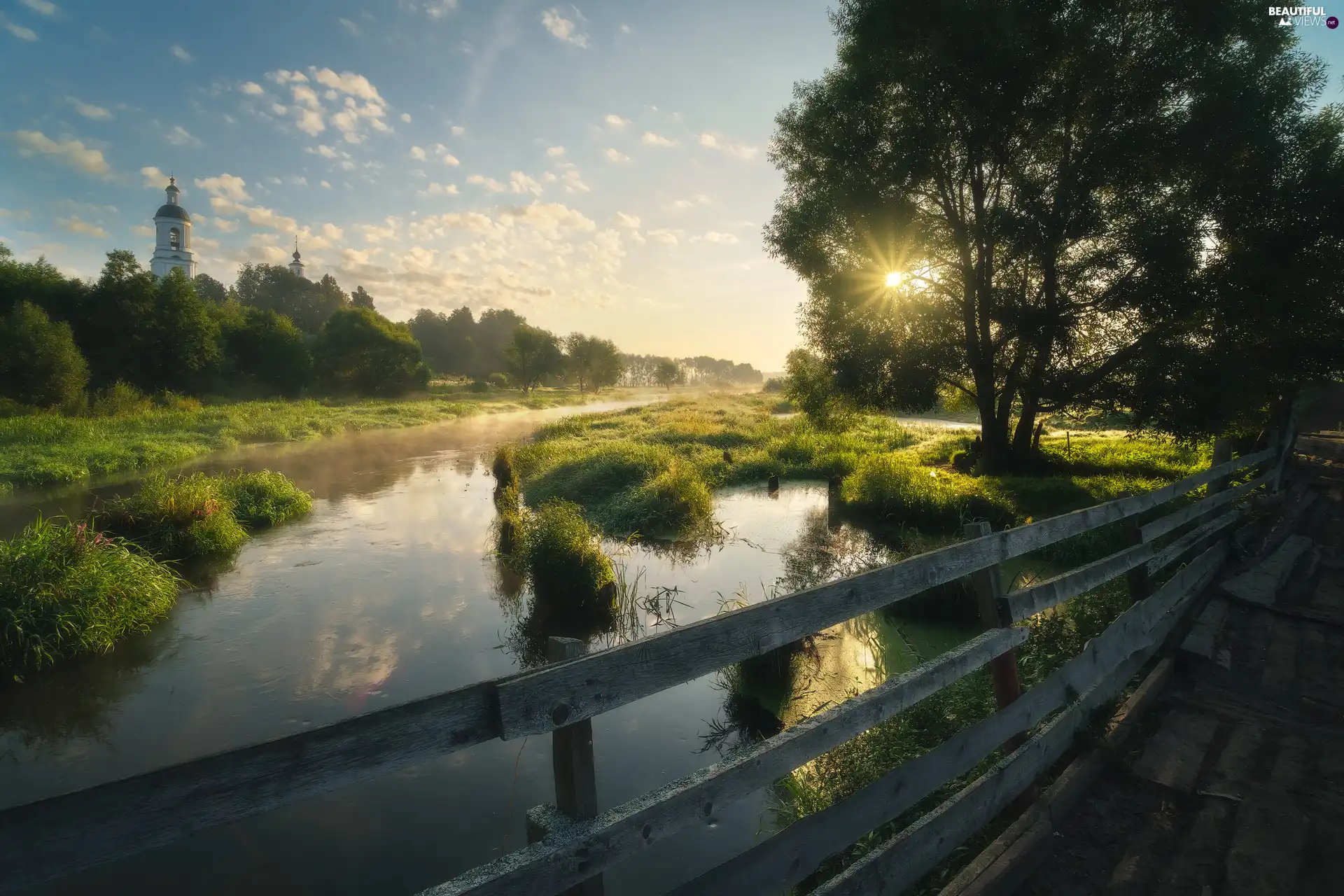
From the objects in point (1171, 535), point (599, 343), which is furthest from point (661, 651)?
point (599, 343)

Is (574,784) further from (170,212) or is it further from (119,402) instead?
(170,212)

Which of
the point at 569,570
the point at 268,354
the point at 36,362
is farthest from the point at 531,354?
the point at 569,570

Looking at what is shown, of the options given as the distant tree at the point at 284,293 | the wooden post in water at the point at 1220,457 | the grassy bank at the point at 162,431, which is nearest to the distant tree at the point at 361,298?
the distant tree at the point at 284,293

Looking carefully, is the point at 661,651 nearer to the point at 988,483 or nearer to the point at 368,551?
the point at 368,551

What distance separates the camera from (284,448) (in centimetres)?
3111

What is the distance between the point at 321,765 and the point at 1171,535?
13.3m

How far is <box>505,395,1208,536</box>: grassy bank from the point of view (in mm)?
15117

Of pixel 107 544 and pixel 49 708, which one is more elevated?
pixel 107 544

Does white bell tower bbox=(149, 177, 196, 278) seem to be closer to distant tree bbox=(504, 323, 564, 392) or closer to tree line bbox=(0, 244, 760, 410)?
tree line bbox=(0, 244, 760, 410)

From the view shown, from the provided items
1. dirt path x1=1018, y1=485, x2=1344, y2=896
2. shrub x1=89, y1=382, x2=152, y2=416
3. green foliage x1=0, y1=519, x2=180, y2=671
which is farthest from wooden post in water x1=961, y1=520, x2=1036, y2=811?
shrub x1=89, y1=382, x2=152, y2=416

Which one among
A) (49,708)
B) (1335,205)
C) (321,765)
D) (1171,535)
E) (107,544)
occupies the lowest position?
(49,708)

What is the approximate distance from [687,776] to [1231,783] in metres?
4.34

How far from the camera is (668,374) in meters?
161

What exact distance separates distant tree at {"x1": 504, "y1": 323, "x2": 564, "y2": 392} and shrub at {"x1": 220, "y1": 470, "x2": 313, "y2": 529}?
67.2 meters
